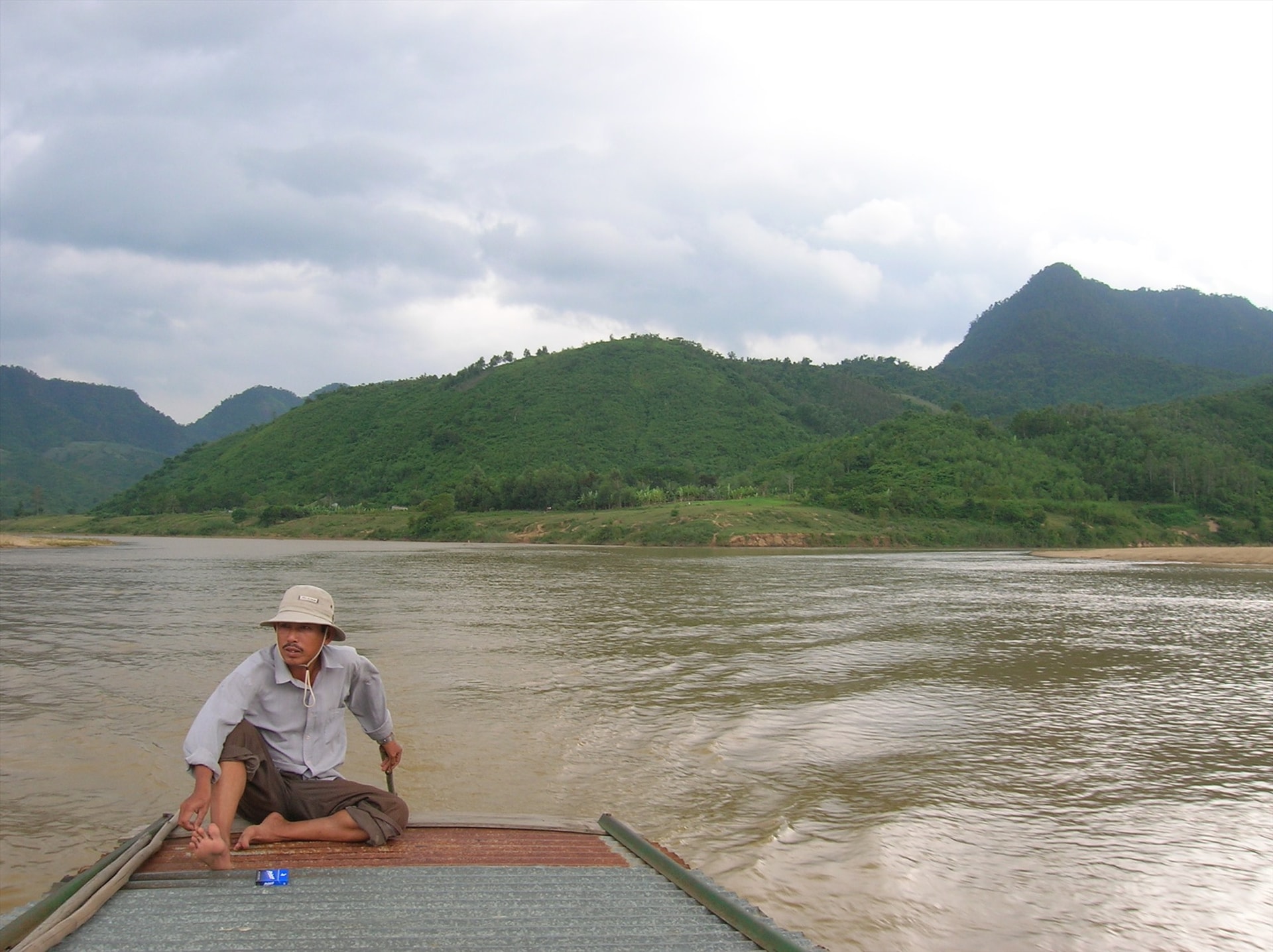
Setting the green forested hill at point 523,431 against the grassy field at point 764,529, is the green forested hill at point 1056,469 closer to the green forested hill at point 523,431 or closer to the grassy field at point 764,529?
the grassy field at point 764,529

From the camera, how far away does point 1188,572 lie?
4781cm

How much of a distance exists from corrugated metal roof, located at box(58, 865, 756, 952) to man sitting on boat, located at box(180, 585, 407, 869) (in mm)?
511

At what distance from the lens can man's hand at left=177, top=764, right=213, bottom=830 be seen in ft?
15.2

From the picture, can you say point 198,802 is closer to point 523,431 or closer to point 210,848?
point 210,848

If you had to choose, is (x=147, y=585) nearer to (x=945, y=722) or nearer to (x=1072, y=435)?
(x=945, y=722)

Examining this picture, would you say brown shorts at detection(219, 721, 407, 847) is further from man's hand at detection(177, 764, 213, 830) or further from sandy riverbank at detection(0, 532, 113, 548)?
sandy riverbank at detection(0, 532, 113, 548)

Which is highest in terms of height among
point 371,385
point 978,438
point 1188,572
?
point 371,385

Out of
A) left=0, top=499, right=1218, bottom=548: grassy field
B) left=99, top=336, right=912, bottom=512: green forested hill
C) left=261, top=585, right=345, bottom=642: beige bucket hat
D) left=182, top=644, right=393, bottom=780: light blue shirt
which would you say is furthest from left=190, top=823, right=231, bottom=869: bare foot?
left=99, top=336, right=912, bottom=512: green forested hill

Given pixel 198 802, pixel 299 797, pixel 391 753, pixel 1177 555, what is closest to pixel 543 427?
pixel 1177 555

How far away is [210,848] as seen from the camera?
4516mm

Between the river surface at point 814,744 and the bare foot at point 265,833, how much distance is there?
74.5 inches

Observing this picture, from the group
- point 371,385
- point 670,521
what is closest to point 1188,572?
point 670,521

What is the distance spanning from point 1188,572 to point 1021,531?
1388 inches

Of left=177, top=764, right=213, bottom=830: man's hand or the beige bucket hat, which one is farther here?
the beige bucket hat
